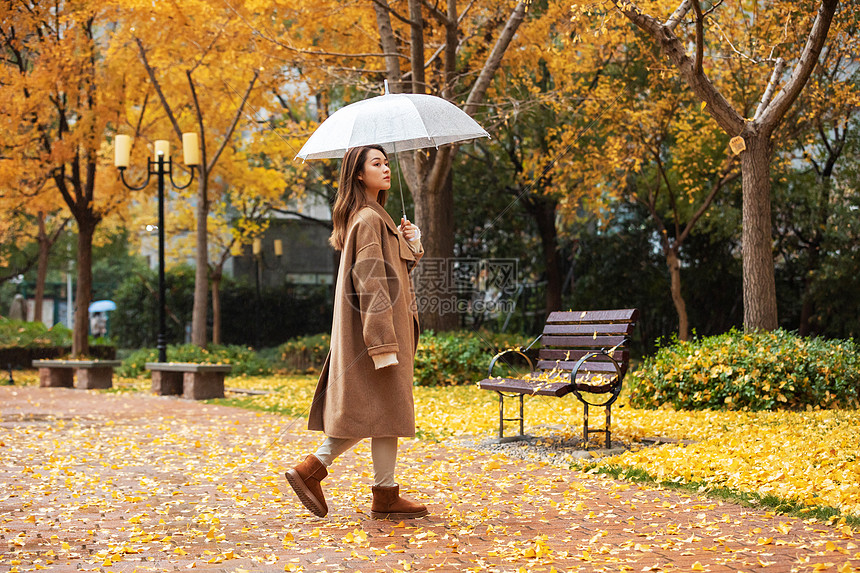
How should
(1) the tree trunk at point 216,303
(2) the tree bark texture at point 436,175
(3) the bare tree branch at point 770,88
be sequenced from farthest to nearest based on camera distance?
(1) the tree trunk at point 216,303, (2) the tree bark texture at point 436,175, (3) the bare tree branch at point 770,88

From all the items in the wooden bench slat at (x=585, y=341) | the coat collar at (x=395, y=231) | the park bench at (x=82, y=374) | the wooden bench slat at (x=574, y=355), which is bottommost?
the park bench at (x=82, y=374)

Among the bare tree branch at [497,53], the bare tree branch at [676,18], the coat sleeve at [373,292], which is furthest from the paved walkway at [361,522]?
the bare tree branch at [497,53]

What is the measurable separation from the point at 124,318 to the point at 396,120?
19.9 m

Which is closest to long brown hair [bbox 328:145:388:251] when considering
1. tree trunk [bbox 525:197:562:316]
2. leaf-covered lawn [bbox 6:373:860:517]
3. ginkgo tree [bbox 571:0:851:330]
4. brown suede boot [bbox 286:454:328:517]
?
brown suede boot [bbox 286:454:328:517]

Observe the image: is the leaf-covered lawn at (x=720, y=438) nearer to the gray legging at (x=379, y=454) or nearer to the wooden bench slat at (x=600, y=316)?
the wooden bench slat at (x=600, y=316)

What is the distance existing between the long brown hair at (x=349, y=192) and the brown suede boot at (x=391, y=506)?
1290 millimetres

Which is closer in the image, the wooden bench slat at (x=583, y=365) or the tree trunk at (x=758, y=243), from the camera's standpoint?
the wooden bench slat at (x=583, y=365)

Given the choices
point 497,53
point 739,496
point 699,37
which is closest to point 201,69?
point 497,53

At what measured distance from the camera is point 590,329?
6.80 metres

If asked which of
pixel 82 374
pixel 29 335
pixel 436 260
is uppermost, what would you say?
pixel 436 260

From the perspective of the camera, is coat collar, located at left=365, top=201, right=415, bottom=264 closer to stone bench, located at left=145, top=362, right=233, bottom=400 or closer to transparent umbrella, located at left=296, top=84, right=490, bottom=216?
transparent umbrella, located at left=296, top=84, right=490, bottom=216

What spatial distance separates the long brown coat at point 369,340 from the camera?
418cm

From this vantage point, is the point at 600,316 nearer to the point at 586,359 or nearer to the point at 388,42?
the point at 586,359

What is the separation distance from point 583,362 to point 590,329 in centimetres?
35
